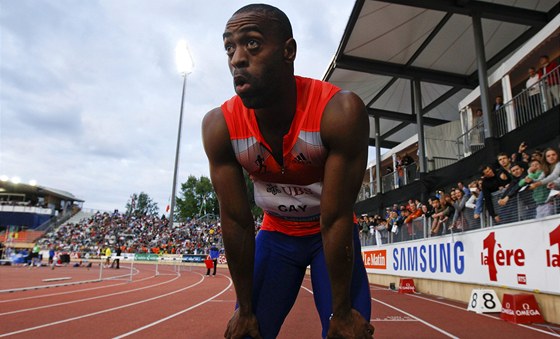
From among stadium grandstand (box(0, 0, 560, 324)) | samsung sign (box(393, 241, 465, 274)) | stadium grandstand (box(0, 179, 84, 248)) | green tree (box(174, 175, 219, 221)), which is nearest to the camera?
stadium grandstand (box(0, 0, 560, 324))

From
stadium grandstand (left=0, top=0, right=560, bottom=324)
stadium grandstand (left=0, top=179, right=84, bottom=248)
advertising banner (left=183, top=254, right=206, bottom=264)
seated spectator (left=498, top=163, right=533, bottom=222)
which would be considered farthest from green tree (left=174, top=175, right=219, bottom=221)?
seated spectator (left=498, top=163, right=533, bottom=222)

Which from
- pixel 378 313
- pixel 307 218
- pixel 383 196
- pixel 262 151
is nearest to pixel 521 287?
pixel 378 313

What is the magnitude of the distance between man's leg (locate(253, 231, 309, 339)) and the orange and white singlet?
170 mm

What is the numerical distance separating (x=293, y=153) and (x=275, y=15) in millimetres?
560

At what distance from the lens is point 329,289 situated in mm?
1794

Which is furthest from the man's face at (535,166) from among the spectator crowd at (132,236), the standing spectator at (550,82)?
the spectator crowd at (132,236)

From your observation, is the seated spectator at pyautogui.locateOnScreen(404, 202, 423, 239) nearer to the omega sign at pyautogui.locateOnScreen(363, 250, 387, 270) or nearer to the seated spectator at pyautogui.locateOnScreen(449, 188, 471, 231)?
the seated spectator at pyautogui.locateOnScreen(449, 188, 471, 231)

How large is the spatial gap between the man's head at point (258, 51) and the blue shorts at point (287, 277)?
757 mm

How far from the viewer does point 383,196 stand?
71.9 feet

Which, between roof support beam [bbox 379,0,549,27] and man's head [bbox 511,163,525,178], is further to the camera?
roof support beam [bbox 379,0,549,27]

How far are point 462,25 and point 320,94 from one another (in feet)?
52.9

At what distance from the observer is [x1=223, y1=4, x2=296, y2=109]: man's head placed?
154cm

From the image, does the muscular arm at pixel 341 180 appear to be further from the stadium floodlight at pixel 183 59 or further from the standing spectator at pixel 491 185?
the stadium floodlight at pixel 183 59

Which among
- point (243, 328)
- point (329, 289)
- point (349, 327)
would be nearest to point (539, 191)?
point (329, 289)
